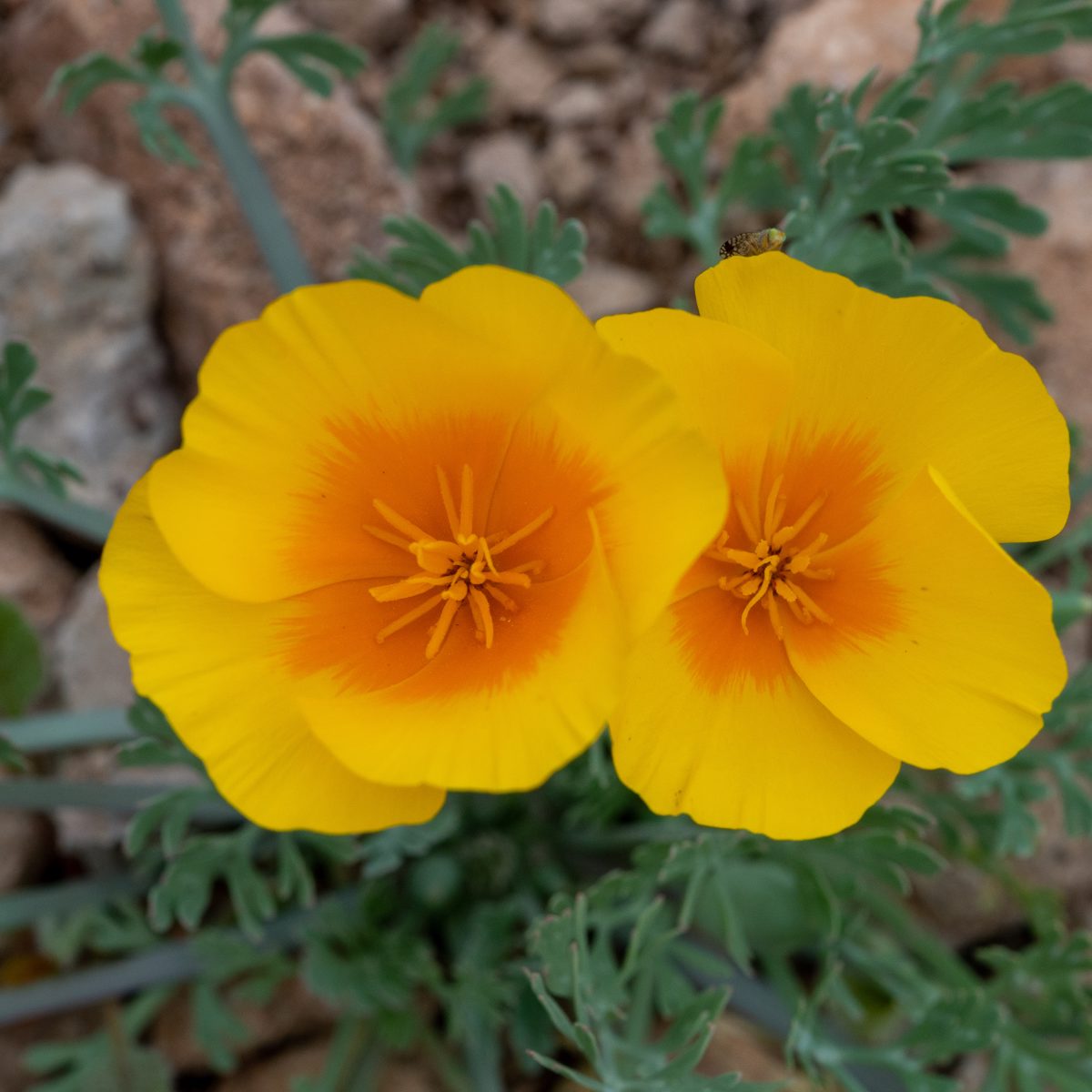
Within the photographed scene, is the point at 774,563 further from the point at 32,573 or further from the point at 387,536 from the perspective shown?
the point at 32,573

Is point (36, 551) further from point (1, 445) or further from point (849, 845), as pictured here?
point (849, 845)

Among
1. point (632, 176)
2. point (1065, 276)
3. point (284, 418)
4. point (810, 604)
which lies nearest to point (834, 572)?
point (810, 604)

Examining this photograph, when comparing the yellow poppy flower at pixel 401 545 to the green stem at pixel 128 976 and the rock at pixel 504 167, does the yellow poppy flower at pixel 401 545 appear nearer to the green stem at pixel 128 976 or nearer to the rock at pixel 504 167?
the green stem at pixel 128 976

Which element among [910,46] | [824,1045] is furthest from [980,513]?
[910,46]

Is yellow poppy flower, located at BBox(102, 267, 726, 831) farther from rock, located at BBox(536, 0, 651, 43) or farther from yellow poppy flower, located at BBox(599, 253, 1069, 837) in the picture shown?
rock, located at BBox(536, 0, 651, 43)

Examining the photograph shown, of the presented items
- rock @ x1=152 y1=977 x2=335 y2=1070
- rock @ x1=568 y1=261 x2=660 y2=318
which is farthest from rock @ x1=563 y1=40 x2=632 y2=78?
rock @ x1=152 y1=977 x2=335 y2=1070

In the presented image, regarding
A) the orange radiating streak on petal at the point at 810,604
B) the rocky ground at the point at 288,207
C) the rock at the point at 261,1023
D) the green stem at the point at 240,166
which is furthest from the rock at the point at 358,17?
the rock at the point at 261,1023
